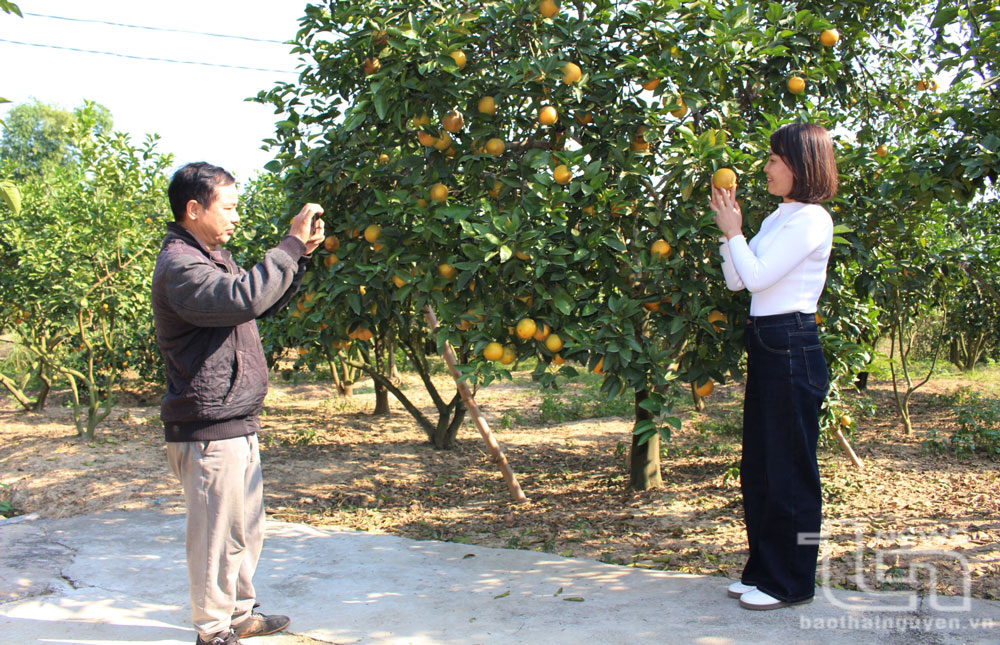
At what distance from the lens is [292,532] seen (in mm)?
3984

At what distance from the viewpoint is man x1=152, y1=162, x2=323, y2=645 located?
2.27 metres

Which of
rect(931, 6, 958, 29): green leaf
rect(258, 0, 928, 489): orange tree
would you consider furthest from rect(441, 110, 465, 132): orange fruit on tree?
rect(931, 6, 958, 29): green leaf

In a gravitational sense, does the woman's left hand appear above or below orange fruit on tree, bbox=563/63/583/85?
below

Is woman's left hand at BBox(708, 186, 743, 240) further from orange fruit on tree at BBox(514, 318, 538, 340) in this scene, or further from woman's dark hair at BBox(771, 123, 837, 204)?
orange fruit on tree at BBox(514, 318, 538, 340)

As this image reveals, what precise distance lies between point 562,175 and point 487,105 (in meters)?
0.54

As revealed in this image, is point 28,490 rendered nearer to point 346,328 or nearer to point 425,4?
point 346,328

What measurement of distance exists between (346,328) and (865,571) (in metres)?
2.55

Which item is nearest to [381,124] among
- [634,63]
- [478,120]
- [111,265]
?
[478,120]

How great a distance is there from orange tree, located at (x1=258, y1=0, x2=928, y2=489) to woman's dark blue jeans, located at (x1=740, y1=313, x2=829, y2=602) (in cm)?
36

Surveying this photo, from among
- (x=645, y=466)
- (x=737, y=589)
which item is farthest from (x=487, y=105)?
(x=645, y=466)

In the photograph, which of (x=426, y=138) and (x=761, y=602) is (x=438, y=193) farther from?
(x=761, y=602)

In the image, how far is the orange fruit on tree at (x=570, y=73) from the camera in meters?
3.16

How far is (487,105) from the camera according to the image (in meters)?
3.34

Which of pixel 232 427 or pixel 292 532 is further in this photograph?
pixel 292 532
